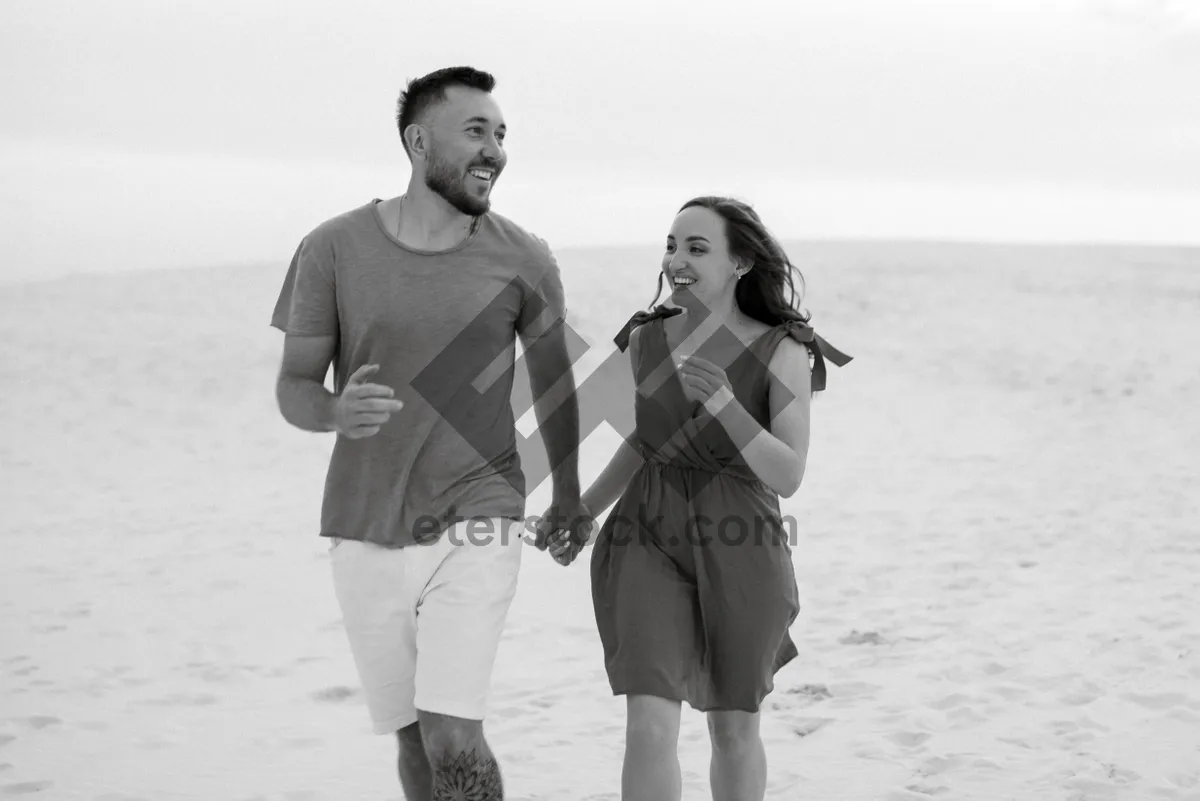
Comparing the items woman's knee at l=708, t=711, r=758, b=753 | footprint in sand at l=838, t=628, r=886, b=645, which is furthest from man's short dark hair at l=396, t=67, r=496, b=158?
footprint in sand at l=838, t=628, r=886, b=645

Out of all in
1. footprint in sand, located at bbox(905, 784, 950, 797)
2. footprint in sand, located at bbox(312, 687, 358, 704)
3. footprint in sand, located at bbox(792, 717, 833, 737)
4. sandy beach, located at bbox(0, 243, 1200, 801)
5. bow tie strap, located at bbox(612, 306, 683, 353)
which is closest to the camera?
bow tie strap, located at bbox(612, 306, 683, 353)

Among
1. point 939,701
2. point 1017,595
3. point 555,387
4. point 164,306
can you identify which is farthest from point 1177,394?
point 164,306

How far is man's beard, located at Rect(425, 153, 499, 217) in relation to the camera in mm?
3441

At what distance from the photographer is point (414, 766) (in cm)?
360

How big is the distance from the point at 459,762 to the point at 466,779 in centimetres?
5

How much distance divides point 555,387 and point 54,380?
1843 cm

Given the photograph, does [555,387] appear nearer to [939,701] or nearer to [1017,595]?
[939,701]

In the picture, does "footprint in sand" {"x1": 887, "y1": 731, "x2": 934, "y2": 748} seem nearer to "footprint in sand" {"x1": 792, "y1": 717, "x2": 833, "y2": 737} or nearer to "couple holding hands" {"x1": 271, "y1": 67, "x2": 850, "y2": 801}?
"footprint in sand" {"x1": 792, "y1": 717, "x2": 833, "y2": 737}

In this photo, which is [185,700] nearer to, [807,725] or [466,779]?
[807,725]

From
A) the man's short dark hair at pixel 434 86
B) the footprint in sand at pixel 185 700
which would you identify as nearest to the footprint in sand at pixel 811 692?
the footprint in sand at pixel 185 700

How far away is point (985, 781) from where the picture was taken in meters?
5.07

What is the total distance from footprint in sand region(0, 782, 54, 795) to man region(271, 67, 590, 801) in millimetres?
2492

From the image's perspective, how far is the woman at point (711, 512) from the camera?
3408mm

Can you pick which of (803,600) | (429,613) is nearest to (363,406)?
(429,613)
